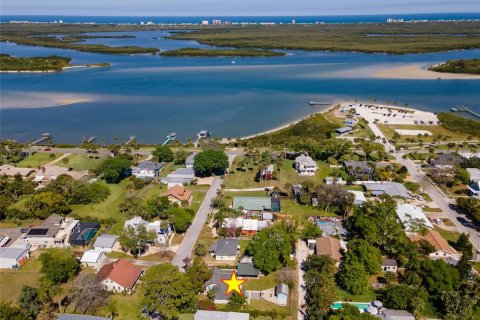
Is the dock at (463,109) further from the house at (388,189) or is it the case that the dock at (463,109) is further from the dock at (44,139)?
the dock at (44,139)

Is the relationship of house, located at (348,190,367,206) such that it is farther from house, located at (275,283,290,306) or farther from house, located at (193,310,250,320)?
house, located at (193,310,250,320)

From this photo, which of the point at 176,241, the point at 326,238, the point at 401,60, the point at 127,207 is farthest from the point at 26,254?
the point at 401,60

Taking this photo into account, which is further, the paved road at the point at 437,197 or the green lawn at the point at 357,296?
the paved road at the point at 437,197

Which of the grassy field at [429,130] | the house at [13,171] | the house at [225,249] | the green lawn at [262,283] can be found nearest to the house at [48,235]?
the house at [225,249]

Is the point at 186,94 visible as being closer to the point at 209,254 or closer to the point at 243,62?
the point at 243,62

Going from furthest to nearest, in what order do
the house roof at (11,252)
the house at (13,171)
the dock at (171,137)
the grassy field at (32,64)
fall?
1. the grassy field at (32,64)
2. the dock at (171,137)
3. the house at (13,171)
4. the house roof at (11,252)

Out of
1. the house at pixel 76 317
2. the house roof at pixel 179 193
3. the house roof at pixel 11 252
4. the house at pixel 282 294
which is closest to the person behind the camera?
the house at pixel 76 317

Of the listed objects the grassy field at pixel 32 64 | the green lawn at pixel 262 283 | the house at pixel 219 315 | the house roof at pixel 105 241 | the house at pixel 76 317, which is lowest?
the green lawn at pixel 262 283
